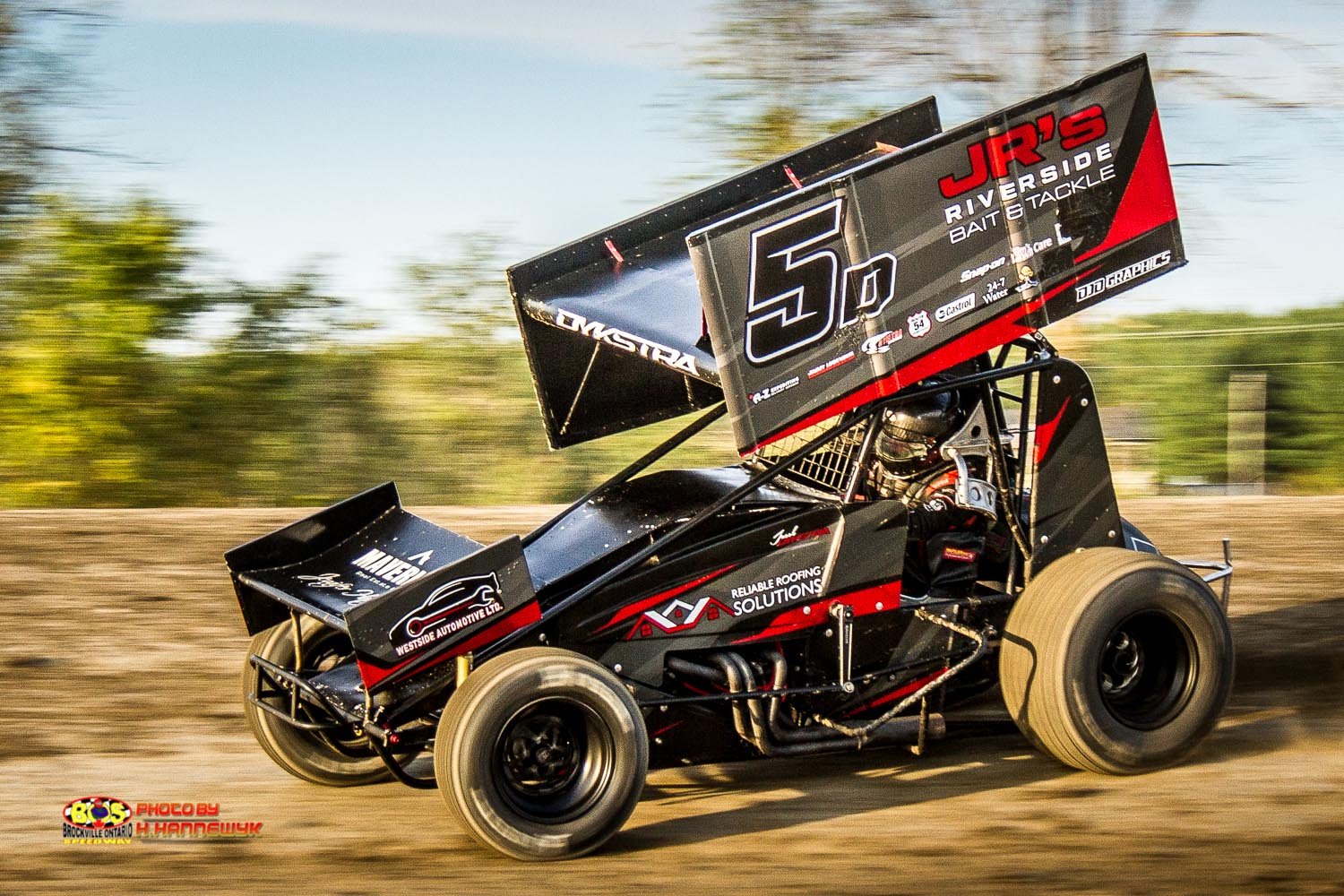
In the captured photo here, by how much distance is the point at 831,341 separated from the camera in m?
5.73

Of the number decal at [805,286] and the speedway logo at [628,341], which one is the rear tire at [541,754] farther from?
the number decal at [805,286]

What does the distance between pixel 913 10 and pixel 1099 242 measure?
8.75m

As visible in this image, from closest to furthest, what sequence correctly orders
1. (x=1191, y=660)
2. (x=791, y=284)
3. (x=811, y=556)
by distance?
1. (x=791, y=284)
2. (x=811, y=556)
3. (x=1191, y=660)

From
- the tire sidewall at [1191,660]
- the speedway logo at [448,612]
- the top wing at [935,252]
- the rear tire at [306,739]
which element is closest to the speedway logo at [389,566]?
the rear tire at [306,739]

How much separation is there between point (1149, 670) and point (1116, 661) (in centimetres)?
20

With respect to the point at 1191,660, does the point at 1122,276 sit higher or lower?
higher

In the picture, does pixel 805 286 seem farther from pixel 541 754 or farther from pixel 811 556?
pixel 541 754

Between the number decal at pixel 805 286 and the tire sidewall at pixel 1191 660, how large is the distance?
1.58 metres

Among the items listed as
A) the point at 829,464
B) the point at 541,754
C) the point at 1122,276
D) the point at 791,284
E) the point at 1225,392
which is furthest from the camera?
the point at 1225,392

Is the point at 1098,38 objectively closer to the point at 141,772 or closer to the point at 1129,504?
the point at 1129,504

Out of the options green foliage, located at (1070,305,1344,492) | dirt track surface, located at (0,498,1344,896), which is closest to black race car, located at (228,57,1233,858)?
dirt track surface, located at (0,498,1344,896)

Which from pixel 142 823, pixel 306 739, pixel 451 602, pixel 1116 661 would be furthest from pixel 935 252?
pixel 142 823

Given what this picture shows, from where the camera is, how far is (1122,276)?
609 cm

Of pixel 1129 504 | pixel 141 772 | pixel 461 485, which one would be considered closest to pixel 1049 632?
pixel 141 772
